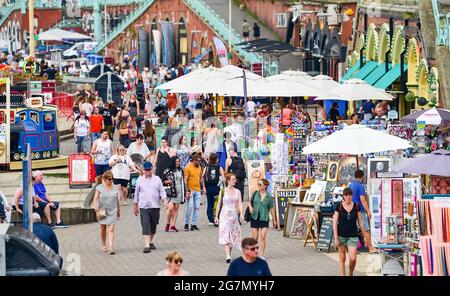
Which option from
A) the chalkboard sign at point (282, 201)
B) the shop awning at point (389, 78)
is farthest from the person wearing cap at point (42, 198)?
the shop awning at point (389, 78)

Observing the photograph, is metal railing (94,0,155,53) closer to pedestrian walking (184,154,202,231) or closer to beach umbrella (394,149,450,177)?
pedestrian walking (184,154,202,231)

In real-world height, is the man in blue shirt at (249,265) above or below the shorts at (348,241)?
above

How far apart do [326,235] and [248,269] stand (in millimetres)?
8001

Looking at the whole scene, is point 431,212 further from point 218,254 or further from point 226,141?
point 226,141

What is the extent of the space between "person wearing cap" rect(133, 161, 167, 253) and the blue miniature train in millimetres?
10517

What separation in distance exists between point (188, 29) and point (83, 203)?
170ft

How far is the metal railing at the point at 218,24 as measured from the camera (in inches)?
2680

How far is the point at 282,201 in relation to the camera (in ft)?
85.2

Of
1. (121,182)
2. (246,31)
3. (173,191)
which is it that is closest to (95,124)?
(121,182)

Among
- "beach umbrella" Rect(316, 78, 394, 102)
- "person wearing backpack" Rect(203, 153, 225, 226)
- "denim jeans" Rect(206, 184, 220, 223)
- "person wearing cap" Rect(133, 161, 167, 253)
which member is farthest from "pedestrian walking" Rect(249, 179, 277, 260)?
"beach umbrella" Rect(316, 78, 394, 102)

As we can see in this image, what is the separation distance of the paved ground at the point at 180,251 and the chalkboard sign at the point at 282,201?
218mm

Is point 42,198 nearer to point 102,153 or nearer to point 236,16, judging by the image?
point 102,153

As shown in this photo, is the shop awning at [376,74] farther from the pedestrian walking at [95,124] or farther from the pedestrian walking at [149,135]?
the pedestrian walking at [149,135]

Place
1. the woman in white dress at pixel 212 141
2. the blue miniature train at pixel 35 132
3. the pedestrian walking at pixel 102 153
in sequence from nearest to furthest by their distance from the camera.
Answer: the pedestrian walking at pixel 102 153, the woman in white dress at pixel 212 141, the blue miniature train at pixel 35 132
